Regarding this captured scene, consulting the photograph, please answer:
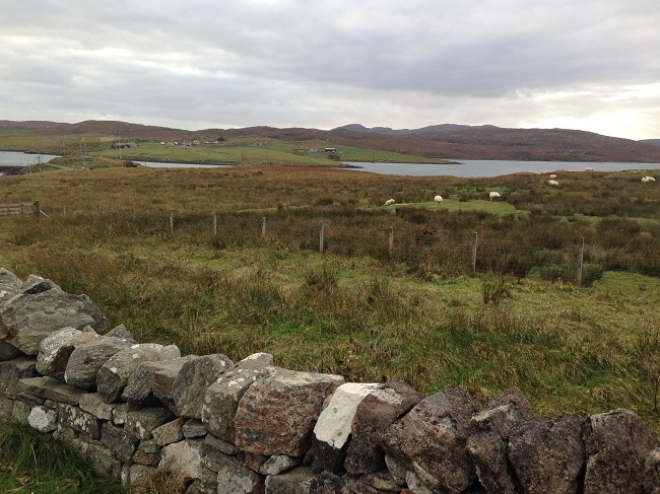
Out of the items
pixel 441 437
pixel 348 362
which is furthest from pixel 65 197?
pixel 441 437

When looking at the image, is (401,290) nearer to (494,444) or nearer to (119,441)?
(119,441)

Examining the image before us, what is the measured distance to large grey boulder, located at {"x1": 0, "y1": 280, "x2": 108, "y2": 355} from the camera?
5.21 meters

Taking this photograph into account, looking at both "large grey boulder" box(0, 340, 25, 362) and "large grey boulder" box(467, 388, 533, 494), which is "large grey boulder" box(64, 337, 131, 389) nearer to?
"large grey boulder" box(0, 340, 25, 362)

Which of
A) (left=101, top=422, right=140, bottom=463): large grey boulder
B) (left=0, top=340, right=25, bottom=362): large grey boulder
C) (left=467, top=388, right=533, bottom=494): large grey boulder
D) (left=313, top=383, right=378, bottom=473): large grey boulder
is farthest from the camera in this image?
(left=0, top=340, right=25, bottom=362): large grey boulder

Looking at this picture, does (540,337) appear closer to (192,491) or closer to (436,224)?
(192,491)

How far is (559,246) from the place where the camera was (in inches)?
595

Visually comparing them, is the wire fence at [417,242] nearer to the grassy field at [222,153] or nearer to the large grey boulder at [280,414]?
the large grey boulder at [280,414]

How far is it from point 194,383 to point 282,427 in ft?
3.12

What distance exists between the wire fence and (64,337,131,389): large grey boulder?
8530 millimetres

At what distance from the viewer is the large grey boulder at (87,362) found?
457 centimetres

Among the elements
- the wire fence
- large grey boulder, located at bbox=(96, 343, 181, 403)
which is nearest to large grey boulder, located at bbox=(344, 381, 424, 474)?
large grey boulder, located at bbox=(96, 343, 181, 403)

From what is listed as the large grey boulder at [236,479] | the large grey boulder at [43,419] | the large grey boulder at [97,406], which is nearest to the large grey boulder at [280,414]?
the large grey boulder at [236,479]

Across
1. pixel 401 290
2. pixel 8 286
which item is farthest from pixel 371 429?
pixel 401 290

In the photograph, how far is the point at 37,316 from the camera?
5.44m
